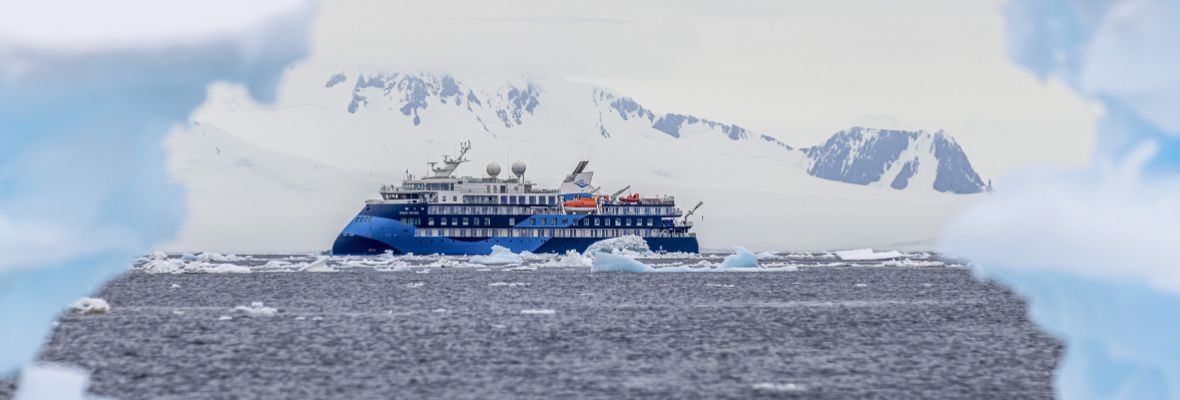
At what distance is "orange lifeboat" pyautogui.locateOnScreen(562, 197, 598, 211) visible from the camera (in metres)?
170

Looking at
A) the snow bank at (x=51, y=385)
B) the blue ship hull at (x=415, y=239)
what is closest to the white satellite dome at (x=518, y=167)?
the blue ship hull at (x=415, y=239)

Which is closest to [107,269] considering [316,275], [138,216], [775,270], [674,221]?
[138,216]

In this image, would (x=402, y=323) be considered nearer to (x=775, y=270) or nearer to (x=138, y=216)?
(x=138, y=216)

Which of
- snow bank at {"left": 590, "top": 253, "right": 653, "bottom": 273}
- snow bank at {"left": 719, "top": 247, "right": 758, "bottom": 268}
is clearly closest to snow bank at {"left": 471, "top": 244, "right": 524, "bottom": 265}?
snow bank at {"left": 590, "top": 253, "right": 653, "bottom": 273}

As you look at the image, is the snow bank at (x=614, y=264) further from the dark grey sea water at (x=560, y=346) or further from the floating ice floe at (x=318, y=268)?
the dark grey sea water at (x=560, y=346)

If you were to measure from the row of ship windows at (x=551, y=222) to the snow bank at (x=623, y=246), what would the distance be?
5.77 metres

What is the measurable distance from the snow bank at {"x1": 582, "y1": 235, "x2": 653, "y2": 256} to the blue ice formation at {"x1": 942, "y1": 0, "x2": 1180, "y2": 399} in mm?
124009

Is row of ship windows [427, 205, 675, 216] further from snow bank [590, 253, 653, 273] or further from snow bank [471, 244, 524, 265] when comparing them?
snow bank [590, 253, 653, 273]

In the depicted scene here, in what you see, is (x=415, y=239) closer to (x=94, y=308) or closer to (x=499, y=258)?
(x=499, y=258)

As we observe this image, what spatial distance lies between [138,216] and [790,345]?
2406 cm

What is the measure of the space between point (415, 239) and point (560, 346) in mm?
117038

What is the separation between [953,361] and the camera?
41812mm

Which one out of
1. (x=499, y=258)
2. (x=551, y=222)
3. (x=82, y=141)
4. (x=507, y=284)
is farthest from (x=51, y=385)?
(x=551, y=222)

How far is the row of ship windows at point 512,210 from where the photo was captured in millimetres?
163250
